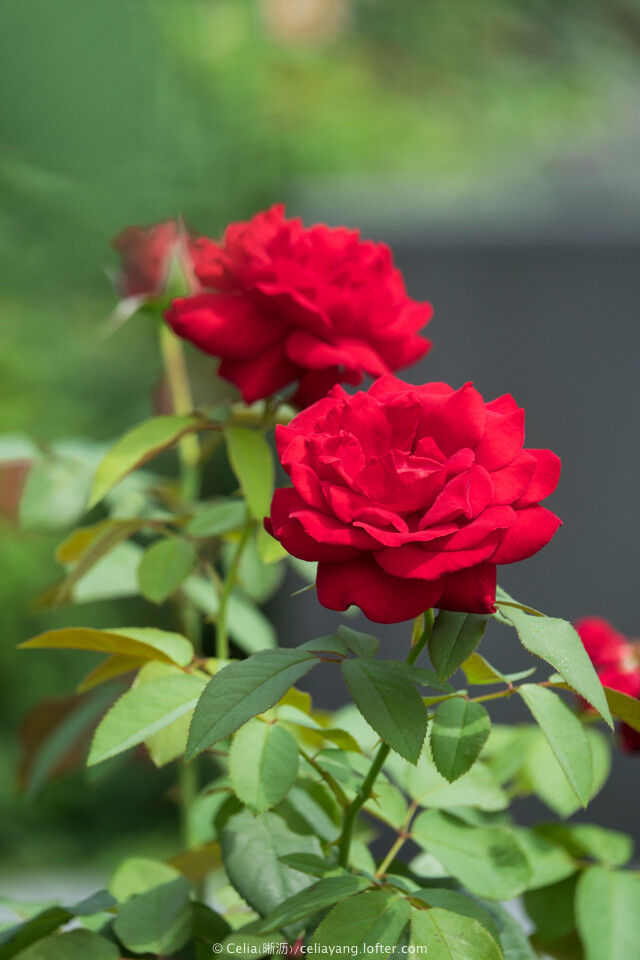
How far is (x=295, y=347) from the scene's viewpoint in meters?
0.49

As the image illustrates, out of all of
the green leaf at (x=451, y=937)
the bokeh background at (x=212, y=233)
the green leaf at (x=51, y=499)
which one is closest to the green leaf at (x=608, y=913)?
the green leaf at (x=451, y=937)

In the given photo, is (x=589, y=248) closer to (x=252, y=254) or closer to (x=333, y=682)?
(x=333, y=682)

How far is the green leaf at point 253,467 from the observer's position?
503 mm

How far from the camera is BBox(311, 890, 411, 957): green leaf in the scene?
14.6 inches

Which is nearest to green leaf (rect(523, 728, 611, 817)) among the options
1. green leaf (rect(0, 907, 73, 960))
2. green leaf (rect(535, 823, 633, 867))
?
green leaf (rect(535, 823, 633, 867))

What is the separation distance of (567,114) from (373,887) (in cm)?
383

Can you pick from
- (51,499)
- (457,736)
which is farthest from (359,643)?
(51,499)

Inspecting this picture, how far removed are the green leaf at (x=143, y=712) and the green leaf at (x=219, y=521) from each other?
14 centimetres

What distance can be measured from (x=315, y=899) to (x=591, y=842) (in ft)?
0.76

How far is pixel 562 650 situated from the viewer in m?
0.36

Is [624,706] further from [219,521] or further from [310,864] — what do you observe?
[219,521]

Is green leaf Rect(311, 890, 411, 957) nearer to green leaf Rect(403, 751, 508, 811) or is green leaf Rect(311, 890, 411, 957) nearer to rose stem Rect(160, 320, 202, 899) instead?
green leaf Rect(403, 751, 508, 811)

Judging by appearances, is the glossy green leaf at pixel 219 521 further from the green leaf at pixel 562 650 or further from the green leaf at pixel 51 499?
the green leaf at pixel 562 650

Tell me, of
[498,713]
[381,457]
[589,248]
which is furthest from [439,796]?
[589,248]
